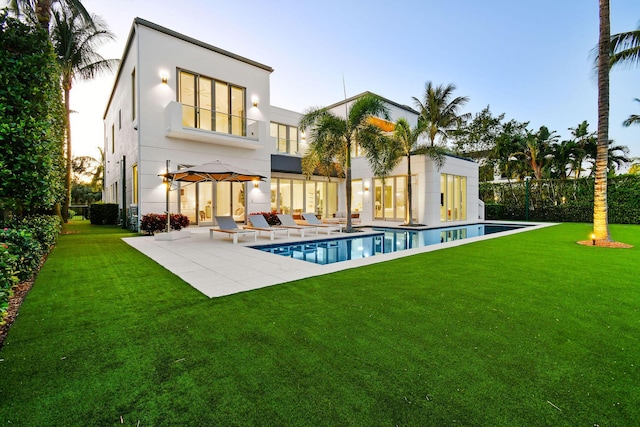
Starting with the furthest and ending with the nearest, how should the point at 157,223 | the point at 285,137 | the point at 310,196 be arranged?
the point at 310,196 → the point at 285,137 → the point at 157,223

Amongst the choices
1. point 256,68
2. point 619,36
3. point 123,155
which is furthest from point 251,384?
point 123,155

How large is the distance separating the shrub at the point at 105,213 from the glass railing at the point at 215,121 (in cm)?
870

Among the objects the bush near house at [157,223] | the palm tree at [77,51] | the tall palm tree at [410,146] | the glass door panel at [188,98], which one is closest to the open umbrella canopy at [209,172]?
the bush near house at [157,223]

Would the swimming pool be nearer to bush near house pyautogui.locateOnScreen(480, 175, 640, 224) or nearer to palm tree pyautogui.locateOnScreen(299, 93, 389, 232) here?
palm tree pyautogui.locateOnScreen(299, 93, 389, 232)

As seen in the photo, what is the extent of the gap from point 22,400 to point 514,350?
12.8 ft

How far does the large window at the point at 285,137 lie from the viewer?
784 inches

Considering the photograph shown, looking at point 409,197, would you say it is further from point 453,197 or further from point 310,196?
point 310,196

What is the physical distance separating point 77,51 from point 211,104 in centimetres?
894

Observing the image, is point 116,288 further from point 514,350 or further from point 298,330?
point 514,350

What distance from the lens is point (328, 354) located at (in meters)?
2.78

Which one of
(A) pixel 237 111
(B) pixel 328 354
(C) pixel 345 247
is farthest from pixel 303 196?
(B) pixel 328 354

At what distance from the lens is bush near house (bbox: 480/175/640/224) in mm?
18344

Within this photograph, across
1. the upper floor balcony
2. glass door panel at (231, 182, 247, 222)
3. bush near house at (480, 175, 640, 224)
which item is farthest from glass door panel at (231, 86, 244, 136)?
bush near house at (480, 175, 640, 224)

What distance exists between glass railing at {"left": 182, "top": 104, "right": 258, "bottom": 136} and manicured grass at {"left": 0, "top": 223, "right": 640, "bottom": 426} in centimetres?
1081
